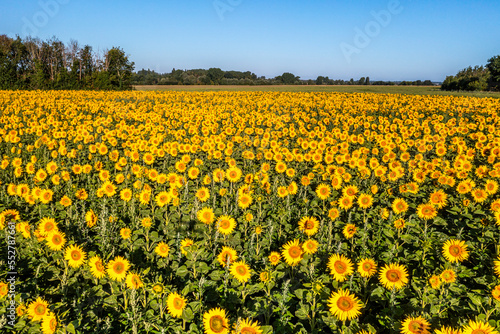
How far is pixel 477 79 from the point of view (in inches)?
2378

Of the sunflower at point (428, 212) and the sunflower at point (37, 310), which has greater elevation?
the sunflower at point (428, 212)

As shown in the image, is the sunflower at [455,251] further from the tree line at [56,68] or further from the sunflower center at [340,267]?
the tree line at [56,68]

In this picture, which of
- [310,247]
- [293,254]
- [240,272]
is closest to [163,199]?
[240,272]

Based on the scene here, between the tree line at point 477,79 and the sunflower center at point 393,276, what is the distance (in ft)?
222

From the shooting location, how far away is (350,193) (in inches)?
198

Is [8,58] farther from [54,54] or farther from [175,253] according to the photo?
[175,253]

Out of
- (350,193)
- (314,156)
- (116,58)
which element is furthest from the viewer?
(116,58)

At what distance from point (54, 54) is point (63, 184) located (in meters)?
72.1

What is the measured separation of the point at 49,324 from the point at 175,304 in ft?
3.53

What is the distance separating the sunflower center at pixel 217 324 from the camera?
240 centimetres

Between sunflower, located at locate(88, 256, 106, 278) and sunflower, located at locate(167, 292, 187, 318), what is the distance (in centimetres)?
91

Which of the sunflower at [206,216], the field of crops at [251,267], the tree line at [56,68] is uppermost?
the tree line at [56,68]

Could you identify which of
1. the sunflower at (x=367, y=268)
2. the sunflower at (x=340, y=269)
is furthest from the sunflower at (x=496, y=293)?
the sunflower at (x=340, y=269)

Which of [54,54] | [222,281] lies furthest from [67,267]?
[54,54]
